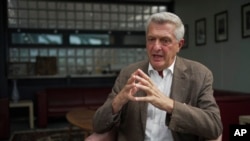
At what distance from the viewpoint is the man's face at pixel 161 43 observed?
47.0 inches

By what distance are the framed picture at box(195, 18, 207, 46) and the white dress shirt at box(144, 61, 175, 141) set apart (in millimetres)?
3720

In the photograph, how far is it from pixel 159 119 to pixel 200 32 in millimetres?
3982

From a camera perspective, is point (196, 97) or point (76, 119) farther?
point (76, 119)

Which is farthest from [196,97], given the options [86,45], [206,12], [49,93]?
[86,45]

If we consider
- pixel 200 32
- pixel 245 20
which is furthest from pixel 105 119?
pixel 200 32

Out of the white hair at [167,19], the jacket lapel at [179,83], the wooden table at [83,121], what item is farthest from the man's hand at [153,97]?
the wooden table at [83,121]

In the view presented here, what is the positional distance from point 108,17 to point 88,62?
3.71 feet

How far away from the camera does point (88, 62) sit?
20.1ft

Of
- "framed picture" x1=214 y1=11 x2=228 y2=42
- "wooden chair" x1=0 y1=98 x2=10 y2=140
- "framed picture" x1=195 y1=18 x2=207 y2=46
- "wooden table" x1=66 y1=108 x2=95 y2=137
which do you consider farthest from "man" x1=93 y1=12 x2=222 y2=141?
"framed picture" x1=195 y1=18 x2=207 y2=46

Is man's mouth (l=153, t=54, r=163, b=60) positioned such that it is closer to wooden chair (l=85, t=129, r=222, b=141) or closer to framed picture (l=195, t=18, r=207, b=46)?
wooden chair (l=85, t=129, r=222, b=141)

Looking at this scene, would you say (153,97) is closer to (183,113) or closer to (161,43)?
(183,113)

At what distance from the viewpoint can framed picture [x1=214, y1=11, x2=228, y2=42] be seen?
418 cm

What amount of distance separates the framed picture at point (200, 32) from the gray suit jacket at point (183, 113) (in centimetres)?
369

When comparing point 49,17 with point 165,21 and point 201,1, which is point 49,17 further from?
point 165,21
